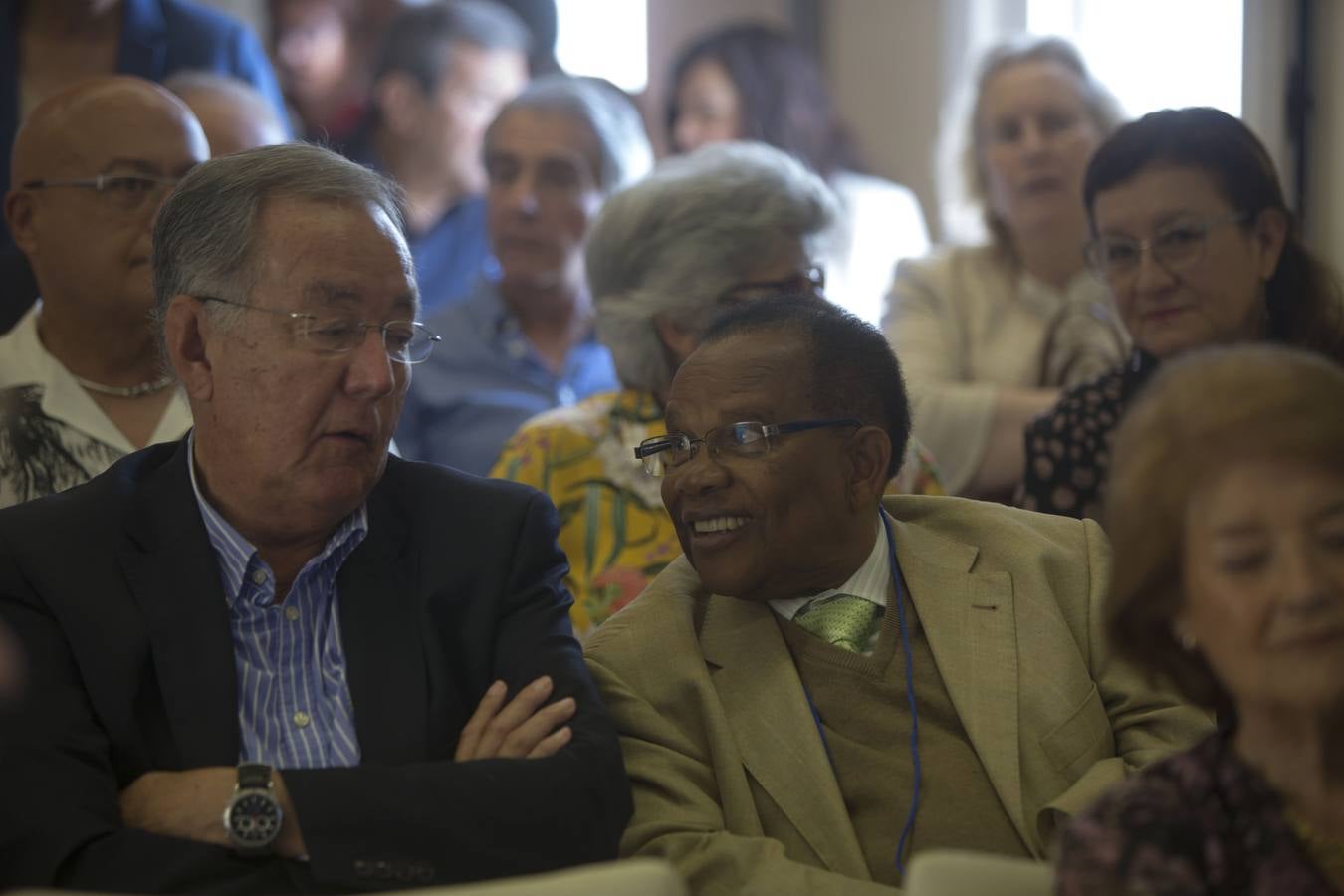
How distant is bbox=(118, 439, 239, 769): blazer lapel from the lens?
190cm

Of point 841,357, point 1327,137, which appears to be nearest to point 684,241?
point 841,357

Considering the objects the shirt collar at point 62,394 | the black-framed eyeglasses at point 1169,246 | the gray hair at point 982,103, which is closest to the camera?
the shirt collar at point 62,394

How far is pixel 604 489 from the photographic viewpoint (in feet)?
9.55

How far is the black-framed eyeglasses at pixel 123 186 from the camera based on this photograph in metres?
2.84

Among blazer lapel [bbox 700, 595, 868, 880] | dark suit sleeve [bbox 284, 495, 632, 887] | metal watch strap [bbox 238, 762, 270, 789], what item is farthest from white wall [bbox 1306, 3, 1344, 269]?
metal watch strap [bbox 238, 762, 270, 789]

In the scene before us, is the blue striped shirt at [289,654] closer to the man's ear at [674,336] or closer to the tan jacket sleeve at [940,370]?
the man's ear at [674,336]

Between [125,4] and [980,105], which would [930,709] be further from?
[125,4]

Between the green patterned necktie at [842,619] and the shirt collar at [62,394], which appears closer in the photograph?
the green patterned necktie at [842,619]

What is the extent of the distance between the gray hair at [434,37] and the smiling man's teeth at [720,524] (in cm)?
324

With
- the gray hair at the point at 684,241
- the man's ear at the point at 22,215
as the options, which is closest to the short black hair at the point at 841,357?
the gray hair at the point at 684,241

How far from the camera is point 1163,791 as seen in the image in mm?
1461

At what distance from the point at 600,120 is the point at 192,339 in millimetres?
2165

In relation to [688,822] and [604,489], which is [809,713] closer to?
[688,822]

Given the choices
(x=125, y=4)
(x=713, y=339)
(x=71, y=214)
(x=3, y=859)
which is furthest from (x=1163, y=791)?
(x=125, y=4)
